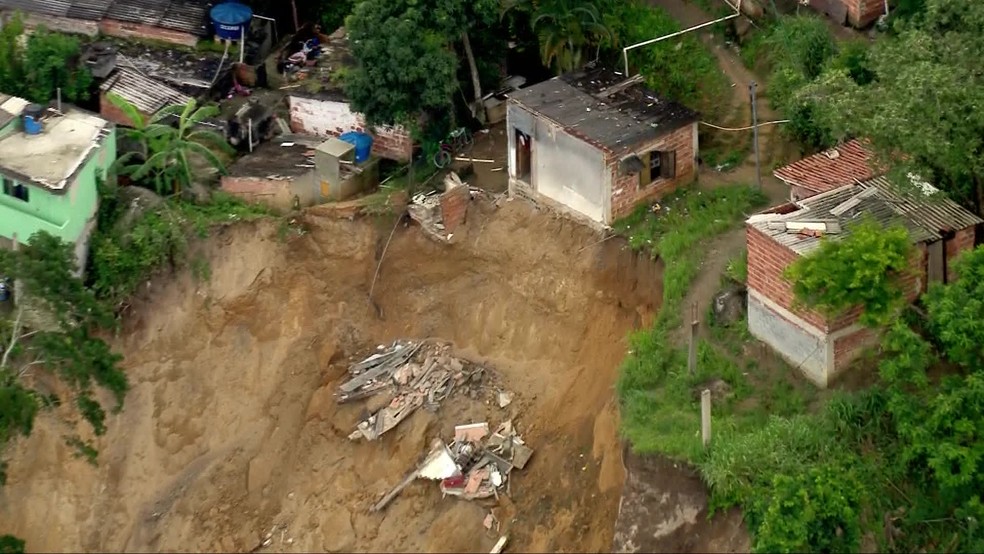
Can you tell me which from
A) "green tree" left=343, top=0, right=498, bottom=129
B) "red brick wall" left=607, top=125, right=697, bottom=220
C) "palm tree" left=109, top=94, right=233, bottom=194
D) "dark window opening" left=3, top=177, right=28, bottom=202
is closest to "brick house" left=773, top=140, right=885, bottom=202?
"red brick wall" left=607, top=125, right=697, bottom=220

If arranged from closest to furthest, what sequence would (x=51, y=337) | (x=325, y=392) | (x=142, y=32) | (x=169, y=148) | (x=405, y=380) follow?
(x=51, y=337), (x=405, y=380), (x=325, y=392), (x=169, y=148), (x=142, y=32)

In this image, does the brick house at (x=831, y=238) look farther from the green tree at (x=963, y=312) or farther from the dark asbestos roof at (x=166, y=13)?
Answer: the dark asbestos roof at (x=166, y=13)

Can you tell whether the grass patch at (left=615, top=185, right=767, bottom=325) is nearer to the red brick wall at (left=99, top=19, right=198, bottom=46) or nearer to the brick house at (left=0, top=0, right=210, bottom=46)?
the red brick wall at (left=99, top=19, right=198, bottom=46)

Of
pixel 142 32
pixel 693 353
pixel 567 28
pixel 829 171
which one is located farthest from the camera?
pixel 142 32

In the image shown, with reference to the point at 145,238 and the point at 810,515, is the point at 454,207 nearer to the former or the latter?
the point at 145,238

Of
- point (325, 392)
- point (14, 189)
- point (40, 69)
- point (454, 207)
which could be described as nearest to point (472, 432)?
point (325, 392)

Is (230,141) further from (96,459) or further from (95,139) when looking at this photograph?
(96,459)

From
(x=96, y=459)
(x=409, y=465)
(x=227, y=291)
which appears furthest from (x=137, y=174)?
(x=409, y=465)
